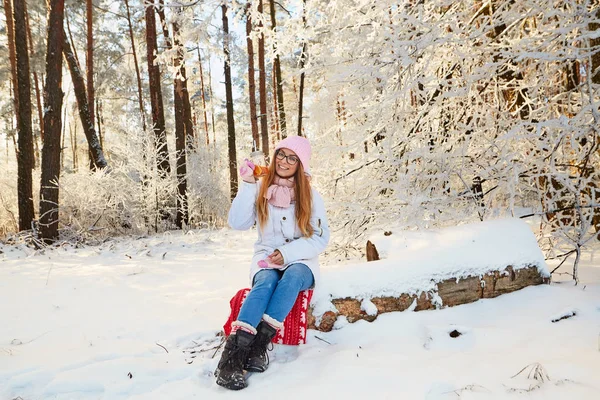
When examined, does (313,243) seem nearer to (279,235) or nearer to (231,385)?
(279,235)

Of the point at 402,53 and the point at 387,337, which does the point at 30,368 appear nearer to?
the point at 387,337

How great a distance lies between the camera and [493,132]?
3396mm

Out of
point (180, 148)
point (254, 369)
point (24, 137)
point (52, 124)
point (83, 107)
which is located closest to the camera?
point (254, 369)

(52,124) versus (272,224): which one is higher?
(52,124)

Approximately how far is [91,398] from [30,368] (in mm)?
601

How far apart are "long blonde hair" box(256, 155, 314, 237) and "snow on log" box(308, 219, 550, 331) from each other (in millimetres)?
442

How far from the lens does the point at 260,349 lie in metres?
2.18

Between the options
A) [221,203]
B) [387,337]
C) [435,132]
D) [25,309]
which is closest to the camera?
[387,337]

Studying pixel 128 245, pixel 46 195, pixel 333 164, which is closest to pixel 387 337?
pixel 333 164

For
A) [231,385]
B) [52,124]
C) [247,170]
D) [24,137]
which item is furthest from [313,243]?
[24,137]

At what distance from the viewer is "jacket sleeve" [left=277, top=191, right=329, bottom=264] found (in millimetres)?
2484

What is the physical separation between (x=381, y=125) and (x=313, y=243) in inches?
65.1

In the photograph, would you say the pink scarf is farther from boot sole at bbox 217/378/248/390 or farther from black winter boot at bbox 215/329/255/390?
boot sole at bbox 217/378/248/390

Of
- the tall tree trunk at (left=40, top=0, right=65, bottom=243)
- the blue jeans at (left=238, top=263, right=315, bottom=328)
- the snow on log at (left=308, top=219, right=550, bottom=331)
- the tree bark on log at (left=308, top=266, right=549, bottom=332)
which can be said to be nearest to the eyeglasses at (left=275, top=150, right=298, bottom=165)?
the blue jeans at (left=238, top=263, right=315, bottom=328)
